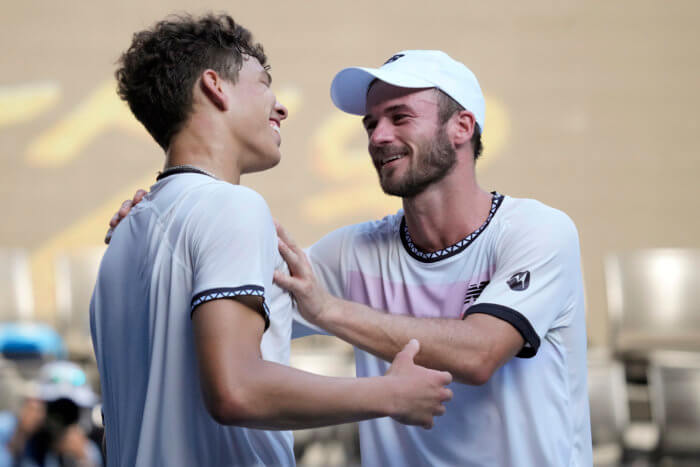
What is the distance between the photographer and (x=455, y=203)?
1767 mm

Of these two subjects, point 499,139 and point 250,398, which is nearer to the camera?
point 250,398

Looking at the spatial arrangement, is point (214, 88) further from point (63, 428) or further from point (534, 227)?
point (63, 428)

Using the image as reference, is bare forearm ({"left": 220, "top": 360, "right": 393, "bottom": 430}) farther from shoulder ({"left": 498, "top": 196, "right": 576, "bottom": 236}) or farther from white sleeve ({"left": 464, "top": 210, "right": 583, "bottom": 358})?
shoulder ({"left": 498, "top": 196, "right": 576, "bottom": 236})

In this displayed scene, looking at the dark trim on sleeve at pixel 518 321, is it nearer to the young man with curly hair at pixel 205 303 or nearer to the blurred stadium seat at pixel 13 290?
the young man with curly hair at pixel 205 303

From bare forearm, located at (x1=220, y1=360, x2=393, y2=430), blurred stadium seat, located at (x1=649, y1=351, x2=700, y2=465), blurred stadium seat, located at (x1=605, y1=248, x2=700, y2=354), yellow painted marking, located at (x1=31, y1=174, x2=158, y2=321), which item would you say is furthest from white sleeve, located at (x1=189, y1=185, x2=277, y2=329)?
yellow painted marking, located at (x1=31, y1=174, x2=158, y2=321)

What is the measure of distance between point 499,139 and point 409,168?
3778 millimetres

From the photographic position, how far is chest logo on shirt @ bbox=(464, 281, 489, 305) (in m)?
1.65

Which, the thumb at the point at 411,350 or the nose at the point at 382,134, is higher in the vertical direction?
the nose at the point at 382,134

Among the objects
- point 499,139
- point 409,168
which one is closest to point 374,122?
point 409,168

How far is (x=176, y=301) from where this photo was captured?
1148 mm

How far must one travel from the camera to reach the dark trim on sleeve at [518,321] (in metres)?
1.53

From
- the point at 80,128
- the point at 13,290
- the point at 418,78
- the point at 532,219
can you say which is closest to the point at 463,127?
the point at 418,78

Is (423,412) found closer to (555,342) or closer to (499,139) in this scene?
(555,342)

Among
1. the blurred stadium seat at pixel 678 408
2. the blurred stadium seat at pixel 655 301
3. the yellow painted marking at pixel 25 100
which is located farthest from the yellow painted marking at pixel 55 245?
the blurred stadium seat at pixel 678 408
